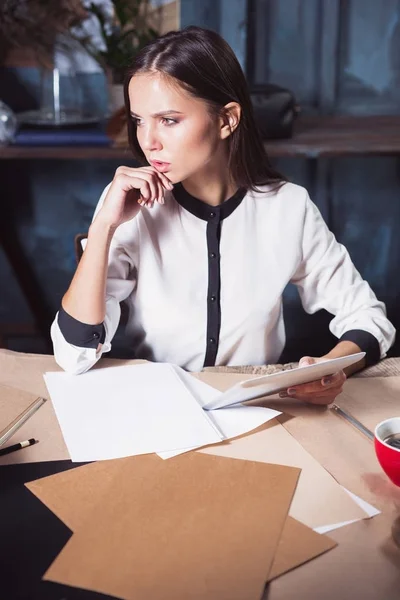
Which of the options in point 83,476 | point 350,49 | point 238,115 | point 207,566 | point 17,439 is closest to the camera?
point 207,566

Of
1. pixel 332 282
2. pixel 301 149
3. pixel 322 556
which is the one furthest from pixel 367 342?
pixel 301 149

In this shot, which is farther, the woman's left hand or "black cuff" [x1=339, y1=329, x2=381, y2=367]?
"black cuff" [x1=339, y1=329, x2=381, y2=367]

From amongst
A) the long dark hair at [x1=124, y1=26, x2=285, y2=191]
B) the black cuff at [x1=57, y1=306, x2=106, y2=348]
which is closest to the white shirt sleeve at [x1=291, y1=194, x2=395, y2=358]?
the long dark hair at [x1=124, y1=26, x2=285, y2=191]

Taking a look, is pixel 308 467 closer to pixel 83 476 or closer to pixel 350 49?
pixel 83 476

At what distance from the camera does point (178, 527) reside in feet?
2.76

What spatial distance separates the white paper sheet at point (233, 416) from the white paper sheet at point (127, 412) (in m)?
0.01

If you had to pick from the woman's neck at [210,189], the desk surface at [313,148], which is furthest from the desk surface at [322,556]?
the desk surface at [313,148]

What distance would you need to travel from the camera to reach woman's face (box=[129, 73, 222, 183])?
1315mm

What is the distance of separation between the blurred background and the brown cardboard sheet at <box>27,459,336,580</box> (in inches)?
56.5

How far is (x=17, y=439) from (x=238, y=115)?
30.6 inches

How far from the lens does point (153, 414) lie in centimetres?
111

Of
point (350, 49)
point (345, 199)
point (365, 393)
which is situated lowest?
point (345, 199)

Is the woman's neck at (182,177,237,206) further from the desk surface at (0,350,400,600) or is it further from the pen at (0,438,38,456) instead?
the pen at (0,438,38,456)

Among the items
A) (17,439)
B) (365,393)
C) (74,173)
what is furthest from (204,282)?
(74,173)
